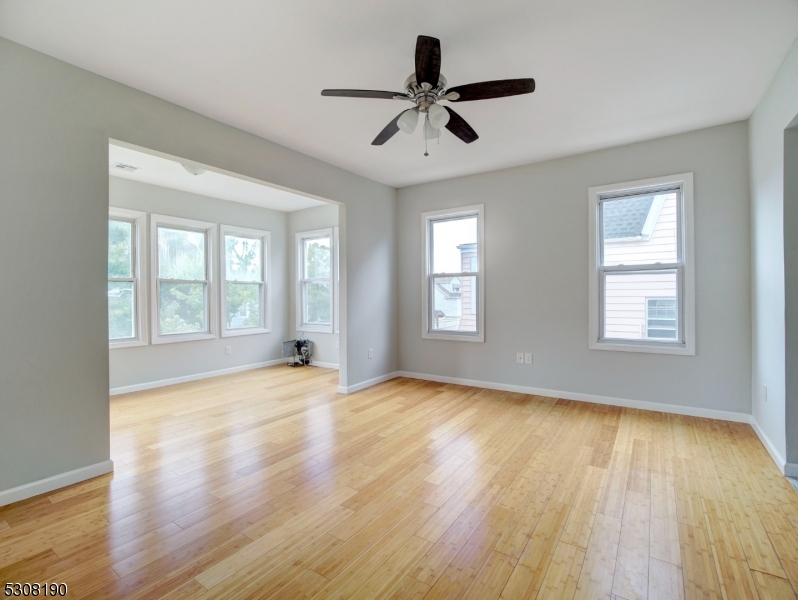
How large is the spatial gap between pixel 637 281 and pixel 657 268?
0.22 meters

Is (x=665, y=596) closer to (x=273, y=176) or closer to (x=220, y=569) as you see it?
(x=220, y=569)

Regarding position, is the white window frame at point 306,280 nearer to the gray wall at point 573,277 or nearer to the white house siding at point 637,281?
the gray wall at point 573,277

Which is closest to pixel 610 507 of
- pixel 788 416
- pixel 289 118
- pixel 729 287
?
pixel 788 416

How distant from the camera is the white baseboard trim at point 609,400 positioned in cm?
351

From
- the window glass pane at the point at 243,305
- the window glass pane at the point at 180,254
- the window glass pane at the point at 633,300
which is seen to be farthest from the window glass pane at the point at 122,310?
the window glass pane at the point at 633,300

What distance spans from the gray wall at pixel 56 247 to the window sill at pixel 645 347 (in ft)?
14.3

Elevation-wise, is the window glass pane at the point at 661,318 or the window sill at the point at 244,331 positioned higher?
the window glass pane at the point at 661,318

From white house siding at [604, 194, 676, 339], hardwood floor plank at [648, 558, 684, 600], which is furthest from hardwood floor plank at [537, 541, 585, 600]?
white house siding at [604, 194, 676, 339]

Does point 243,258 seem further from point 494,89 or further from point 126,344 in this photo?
point 494,89

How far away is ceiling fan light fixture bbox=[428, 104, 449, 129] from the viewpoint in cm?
230

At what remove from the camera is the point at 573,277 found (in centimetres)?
421

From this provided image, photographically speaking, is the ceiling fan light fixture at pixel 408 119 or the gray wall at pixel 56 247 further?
the ceiling fan light fixture at pixel 408 119

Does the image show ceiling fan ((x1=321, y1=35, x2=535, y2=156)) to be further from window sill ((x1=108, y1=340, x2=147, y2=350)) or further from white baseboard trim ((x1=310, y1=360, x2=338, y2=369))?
white baseboard trim ((x1=310, y1=360, x2=338, y2=369))

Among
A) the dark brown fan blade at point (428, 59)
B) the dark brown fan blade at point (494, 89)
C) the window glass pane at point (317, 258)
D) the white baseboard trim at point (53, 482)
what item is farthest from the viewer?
the window glass pane at point (317, 258)
